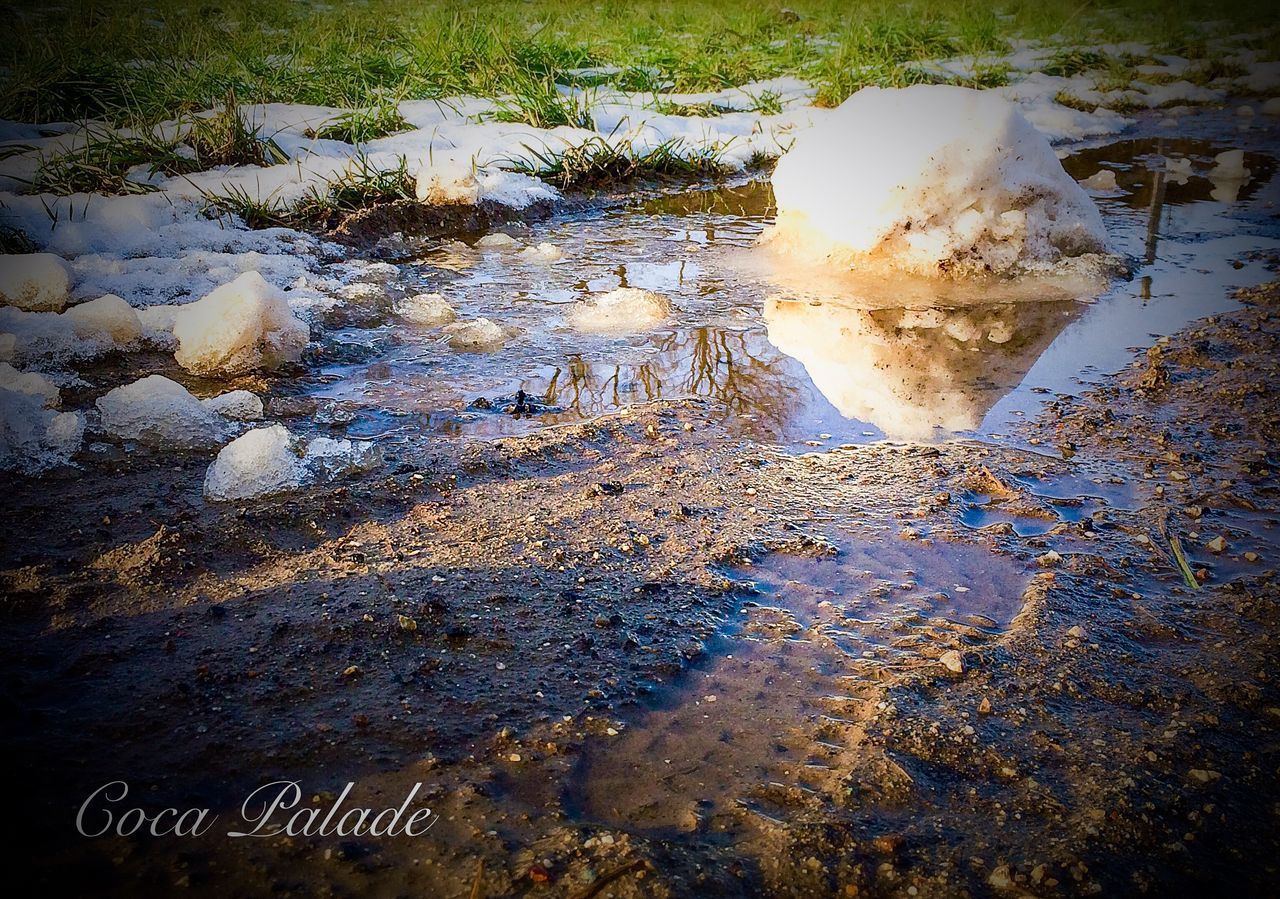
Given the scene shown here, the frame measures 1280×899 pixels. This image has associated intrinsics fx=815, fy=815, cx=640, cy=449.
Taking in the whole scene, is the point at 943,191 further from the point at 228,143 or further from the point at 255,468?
the point at 228,143

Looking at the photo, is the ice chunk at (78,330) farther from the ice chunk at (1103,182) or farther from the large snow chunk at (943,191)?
the ice chunk at (1103,182)

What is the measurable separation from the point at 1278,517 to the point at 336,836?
2180 millimetres

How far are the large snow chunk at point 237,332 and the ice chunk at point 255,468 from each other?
70 centimetres

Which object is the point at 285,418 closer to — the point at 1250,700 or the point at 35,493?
the point at 35,493

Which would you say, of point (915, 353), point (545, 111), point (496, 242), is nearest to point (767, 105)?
point (545, 111)

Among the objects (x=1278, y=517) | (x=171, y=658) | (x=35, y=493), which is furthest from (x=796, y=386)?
(x=35, y=493)

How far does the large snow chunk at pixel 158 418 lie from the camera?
2.25m

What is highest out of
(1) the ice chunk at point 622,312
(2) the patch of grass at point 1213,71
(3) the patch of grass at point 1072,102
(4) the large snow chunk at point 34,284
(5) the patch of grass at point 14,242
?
(2) the patch of grass at point 1213,71

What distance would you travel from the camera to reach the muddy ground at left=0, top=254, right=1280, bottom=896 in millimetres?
1177

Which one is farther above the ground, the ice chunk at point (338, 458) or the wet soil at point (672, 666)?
the ice chunk at point (338, 458)

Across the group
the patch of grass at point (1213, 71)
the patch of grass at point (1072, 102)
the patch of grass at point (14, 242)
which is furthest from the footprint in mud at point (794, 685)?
the patch of grass at point (1213, 71)

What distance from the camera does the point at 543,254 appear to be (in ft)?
13.0

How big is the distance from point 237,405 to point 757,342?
5.75 ft

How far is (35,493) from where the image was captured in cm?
200
